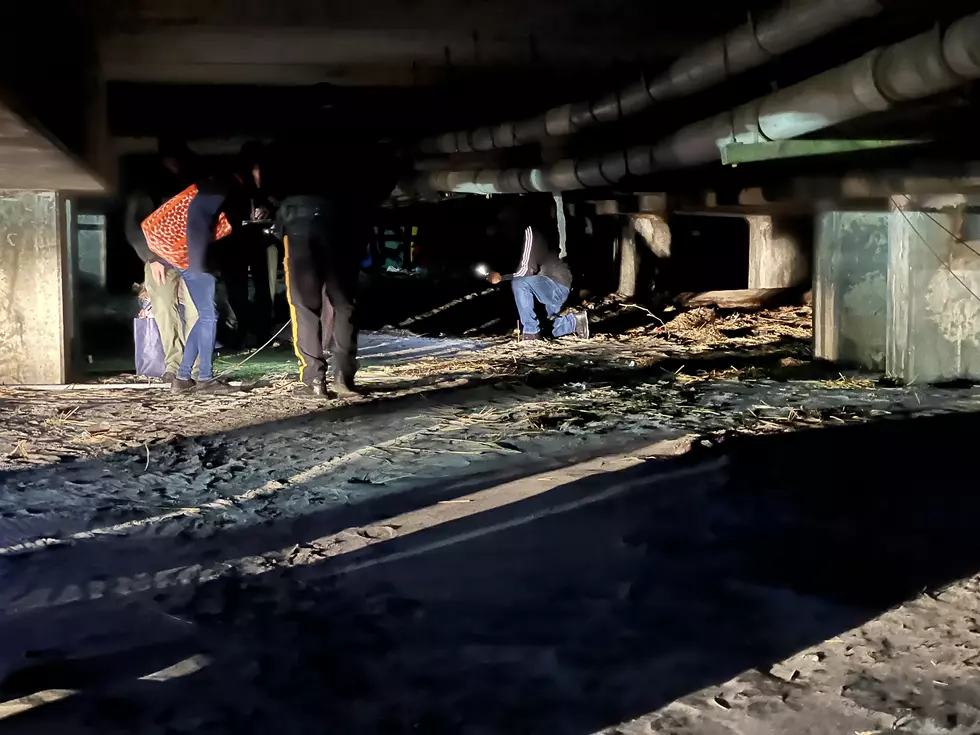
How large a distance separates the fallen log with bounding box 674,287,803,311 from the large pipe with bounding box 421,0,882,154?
4.58 meters

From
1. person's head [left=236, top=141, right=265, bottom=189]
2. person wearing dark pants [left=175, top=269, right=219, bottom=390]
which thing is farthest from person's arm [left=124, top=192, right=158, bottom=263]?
person's head [left=236, top=141, right=265, bottom=189]

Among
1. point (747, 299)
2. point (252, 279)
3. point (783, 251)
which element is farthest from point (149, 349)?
point (783, 251)

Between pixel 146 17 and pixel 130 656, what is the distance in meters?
4.30

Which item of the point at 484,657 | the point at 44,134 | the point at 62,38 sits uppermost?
the point at 62,38

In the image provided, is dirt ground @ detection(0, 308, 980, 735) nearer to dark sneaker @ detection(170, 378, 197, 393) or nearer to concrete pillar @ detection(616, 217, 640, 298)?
dark sneaker @ detection(170, 378, 197, 393)

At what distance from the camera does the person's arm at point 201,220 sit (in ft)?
21.8

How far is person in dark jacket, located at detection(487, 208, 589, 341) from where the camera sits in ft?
34.4

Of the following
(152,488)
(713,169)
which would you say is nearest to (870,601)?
(152,488)

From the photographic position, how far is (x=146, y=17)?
588 cm

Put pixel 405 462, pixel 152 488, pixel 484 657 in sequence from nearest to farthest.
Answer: pixel 484 657 → pixel 152 488 → pixel 405 462

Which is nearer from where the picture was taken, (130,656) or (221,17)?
(130,656)

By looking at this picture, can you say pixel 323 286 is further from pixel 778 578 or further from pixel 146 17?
pixel 778 578

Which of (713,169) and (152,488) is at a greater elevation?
(713,169)

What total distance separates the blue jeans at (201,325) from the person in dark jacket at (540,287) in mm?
4116
